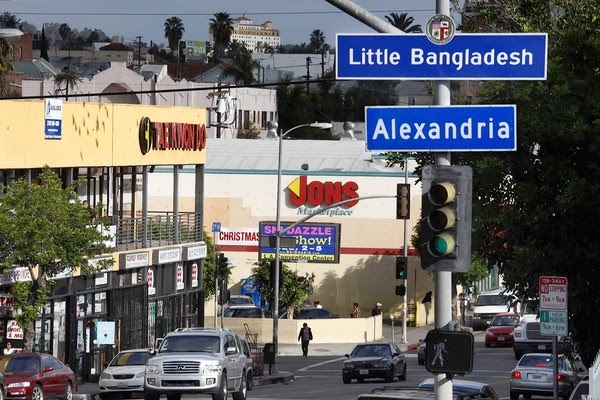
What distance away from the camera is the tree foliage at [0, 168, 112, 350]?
3659 cm

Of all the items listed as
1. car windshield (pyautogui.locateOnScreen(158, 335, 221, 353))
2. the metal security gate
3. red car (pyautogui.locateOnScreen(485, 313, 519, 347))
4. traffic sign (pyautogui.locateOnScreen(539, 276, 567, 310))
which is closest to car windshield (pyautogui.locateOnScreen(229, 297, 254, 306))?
red car (pyautogui.locateOnScreen(485, 313, 519, 347))

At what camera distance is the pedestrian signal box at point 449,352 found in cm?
1423

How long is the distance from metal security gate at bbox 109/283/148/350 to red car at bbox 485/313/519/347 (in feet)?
57.5

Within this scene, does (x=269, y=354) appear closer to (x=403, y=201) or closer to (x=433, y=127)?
(x=403, y=201)

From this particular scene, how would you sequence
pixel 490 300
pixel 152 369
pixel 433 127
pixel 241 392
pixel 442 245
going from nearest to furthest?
pixel 442 245, pixel 433 127, pixel 152 369, pixel 241 392, pixel 490 300

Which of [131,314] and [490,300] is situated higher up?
[131,314]

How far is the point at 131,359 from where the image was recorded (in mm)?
37594

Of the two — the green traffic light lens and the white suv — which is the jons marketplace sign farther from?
the green traffic light lens

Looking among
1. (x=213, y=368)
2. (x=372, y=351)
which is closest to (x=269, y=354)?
(x=372, y=351)

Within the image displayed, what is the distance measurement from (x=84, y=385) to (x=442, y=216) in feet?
104

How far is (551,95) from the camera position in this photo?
2214cm

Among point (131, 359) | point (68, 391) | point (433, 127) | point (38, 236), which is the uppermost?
point (433, 127)

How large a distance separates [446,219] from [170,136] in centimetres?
3980

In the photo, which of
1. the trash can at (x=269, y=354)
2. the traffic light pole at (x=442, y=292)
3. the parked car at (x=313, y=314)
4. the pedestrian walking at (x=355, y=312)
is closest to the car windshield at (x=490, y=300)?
the pedestrian walking at (x=355, y=312)
